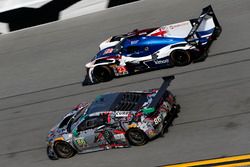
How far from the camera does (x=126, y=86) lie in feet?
58.1

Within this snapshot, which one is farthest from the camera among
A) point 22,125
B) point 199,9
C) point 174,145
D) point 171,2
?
point 171,2

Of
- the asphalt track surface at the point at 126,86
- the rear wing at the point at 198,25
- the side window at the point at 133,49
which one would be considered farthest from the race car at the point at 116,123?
the side window at the point at 133,49

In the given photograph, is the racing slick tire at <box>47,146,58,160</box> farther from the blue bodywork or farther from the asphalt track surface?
the blue bodywork

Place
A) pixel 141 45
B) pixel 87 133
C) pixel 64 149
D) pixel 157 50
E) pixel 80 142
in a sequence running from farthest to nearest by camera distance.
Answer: pixel 141 45
pixel 157 50
pixel 64 149
pixel 80 142
pixel 87 133

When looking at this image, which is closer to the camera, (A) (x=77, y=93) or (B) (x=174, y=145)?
(B) (x=174, y=145)

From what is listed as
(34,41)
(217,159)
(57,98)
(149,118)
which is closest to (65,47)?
(34,41)

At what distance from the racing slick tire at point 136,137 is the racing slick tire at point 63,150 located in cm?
180

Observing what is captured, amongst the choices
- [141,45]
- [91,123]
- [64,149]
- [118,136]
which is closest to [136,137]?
[118,136]

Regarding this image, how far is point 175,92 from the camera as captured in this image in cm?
1623

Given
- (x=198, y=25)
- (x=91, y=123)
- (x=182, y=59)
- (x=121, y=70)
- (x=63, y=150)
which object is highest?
(x=198, y=25)

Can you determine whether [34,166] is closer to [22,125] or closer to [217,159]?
[22,125]

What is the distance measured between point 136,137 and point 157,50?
4.68 m

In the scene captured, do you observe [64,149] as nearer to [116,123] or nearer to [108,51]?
[116,123]

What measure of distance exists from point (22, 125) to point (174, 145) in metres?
6.07
